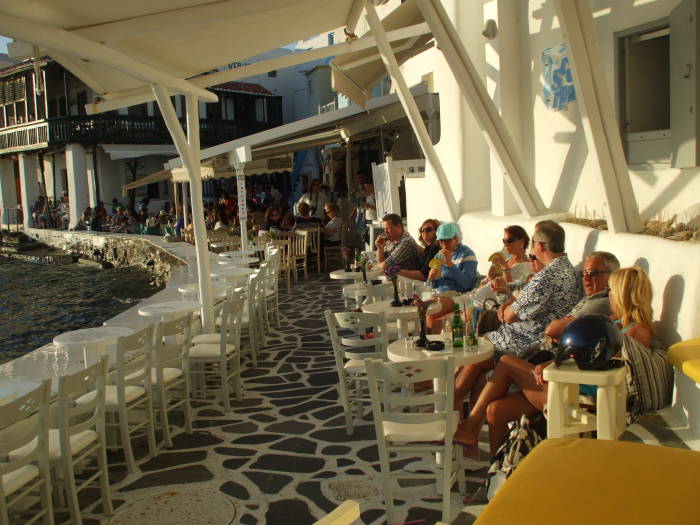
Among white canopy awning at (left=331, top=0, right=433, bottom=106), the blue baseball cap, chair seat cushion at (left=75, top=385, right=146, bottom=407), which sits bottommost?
chair seat cushion at (left=75, top=385, right=146, bottom=407)

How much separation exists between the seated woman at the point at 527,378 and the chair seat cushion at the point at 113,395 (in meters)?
2.44

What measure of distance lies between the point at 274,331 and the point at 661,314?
6123 mm

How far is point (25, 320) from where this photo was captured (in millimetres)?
15391

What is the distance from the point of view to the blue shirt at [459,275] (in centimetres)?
746

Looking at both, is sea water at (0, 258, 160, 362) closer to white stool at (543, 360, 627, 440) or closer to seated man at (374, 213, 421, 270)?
seated man at (374, 213, 421, 270)

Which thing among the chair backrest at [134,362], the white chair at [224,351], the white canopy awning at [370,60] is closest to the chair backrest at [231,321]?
the white chair at [224,351]

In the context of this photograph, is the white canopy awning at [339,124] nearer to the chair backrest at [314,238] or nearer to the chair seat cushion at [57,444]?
the chair backrest at [314,238]

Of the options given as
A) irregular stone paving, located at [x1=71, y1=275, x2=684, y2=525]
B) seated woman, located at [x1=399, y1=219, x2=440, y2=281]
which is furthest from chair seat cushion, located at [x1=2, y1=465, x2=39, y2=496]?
seated woman, located at [x1=399, y1=219, x2=440, y2=281]

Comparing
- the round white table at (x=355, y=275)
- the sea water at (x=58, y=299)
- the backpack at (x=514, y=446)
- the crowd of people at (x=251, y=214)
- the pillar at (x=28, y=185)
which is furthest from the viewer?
the pillar at (x=28, y=185)

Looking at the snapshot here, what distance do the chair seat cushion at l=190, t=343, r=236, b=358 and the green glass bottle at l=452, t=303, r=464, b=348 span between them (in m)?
2.65

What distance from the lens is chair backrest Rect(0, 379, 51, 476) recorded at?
3.74 m

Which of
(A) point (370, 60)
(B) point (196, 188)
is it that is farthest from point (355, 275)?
(A) point (370, 60)

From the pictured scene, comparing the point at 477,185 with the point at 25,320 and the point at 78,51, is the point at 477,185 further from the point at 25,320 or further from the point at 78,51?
the point at 25,320

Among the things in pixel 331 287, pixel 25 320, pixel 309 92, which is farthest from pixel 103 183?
pixel 331 287
